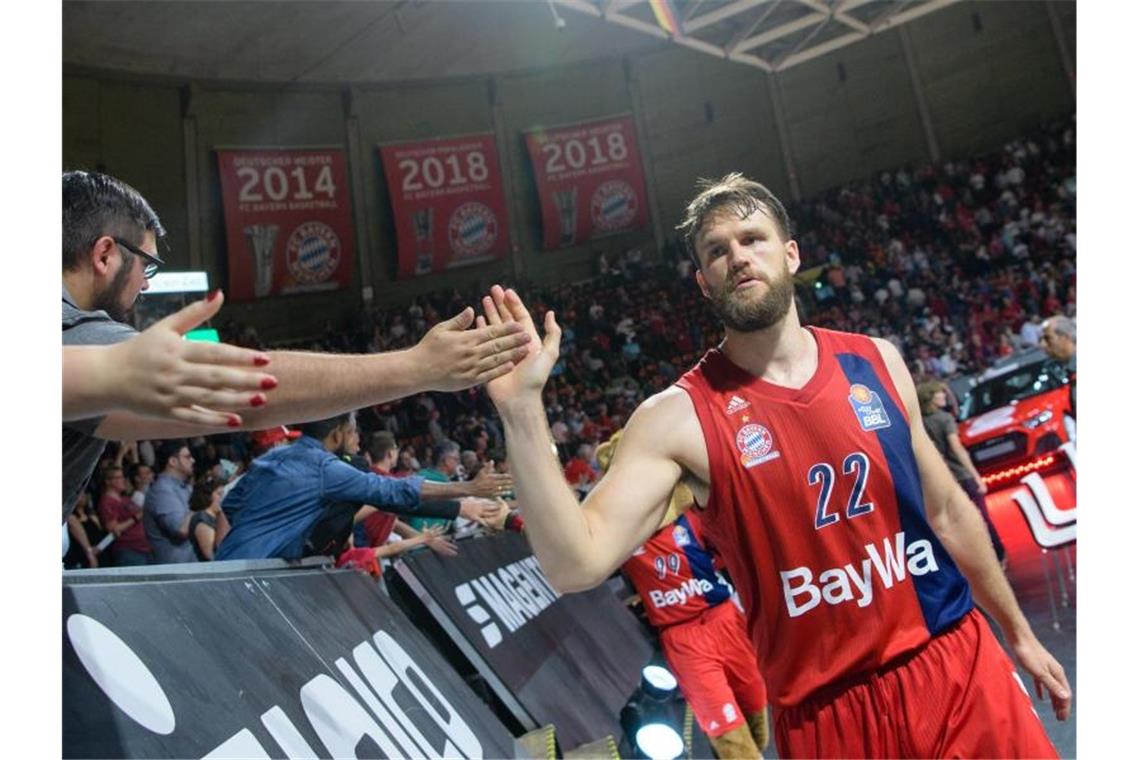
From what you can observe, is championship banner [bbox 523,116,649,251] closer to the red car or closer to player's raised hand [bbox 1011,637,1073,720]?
the red car

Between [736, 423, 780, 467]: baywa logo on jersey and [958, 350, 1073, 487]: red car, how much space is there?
10576 mm

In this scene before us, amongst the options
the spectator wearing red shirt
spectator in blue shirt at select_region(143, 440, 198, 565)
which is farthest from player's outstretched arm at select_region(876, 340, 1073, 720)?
the spectator wearing red shirt

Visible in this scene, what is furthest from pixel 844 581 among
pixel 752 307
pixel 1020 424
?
pixel 1020 424

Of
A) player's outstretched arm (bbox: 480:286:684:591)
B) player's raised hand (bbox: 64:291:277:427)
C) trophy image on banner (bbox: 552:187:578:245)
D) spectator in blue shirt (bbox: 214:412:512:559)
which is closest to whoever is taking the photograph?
player's raised hand (bbox: 64:291:277:427)

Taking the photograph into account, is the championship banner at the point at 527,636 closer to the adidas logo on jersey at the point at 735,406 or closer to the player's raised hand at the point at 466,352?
the adidas logo on jersey at the point at 735,406

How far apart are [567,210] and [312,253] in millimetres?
6438

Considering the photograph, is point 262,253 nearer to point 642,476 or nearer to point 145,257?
point 145,257

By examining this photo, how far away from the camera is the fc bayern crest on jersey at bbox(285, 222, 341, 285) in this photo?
22250 mm

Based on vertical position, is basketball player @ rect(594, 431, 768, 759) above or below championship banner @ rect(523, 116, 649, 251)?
below

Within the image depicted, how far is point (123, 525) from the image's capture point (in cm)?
929

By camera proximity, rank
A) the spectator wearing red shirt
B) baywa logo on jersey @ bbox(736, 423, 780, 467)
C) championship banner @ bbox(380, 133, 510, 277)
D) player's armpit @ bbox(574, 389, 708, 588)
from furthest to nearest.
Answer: championship banner @ bbox(380, 133, 510, 277)
the spectator wearing red shirt
baywa logo on jersey @ bbox(736, 423, 780, 467)
player's armpit @ bbox(574, 389, 708, 588)

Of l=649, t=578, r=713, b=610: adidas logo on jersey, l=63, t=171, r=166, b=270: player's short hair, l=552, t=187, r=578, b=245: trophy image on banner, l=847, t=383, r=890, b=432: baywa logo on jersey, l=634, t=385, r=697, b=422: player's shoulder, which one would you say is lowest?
l=649, t=578, r=713, b=610: adidas logo on jersey

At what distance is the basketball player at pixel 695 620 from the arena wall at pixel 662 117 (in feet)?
56.2
